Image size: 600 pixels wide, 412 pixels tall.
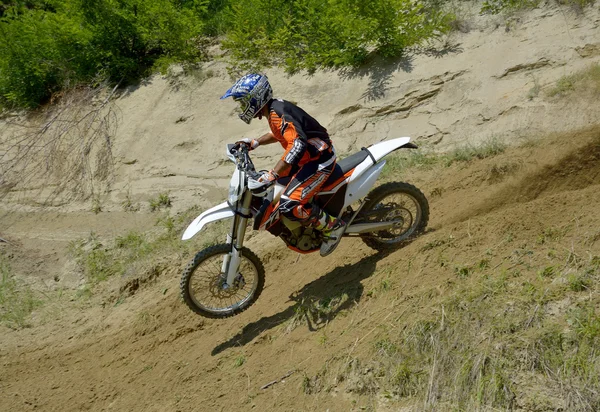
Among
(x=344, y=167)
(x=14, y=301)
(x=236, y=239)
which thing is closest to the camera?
(x=236, y=239)

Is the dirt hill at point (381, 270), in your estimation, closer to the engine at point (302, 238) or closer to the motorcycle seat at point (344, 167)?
the engine at point (302, 238)

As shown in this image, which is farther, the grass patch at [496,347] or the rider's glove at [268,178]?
the rider's glove at [268,178]

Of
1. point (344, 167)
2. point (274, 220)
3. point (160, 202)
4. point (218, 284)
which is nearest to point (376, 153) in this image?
point (344, 167)

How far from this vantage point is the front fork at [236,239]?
543 cm

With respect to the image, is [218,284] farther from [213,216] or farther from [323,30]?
[323,30]

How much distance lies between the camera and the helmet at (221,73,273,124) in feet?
17.1

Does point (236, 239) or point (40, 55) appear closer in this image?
point (236, 239)

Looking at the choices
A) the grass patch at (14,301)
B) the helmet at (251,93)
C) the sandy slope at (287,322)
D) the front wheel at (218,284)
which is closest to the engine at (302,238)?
the front wheel at (218,284)

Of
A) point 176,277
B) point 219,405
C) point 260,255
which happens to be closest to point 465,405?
point 219,405

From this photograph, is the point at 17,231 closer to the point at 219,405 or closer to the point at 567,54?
the point at 219,405

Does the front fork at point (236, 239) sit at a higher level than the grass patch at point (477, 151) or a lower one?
higher

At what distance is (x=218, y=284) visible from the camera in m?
5.76

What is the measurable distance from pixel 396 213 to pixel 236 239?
1708 millimetres

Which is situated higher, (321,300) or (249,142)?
(249,142)
